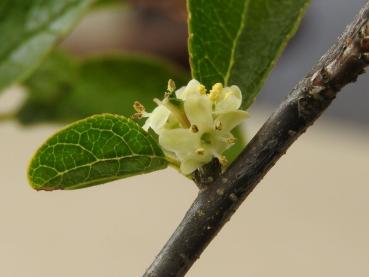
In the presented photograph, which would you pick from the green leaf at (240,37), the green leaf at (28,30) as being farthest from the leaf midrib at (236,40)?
the green leaf at (28,30)

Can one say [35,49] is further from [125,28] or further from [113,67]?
[125,28]

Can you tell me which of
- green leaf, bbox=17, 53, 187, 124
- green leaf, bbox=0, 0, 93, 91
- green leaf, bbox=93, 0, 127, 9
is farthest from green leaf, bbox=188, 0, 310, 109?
green leaf, bbox=93, 0, 127, 9

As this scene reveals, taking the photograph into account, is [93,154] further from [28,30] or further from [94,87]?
[94,87]

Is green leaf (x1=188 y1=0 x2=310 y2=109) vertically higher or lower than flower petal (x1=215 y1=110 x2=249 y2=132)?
higher

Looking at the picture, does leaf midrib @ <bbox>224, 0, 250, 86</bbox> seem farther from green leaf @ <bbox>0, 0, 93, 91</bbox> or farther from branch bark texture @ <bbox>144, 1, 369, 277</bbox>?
green leaf @ <bbox>0, 0, 93, 91</bbox>

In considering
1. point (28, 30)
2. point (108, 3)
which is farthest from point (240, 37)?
point (108, 3)
